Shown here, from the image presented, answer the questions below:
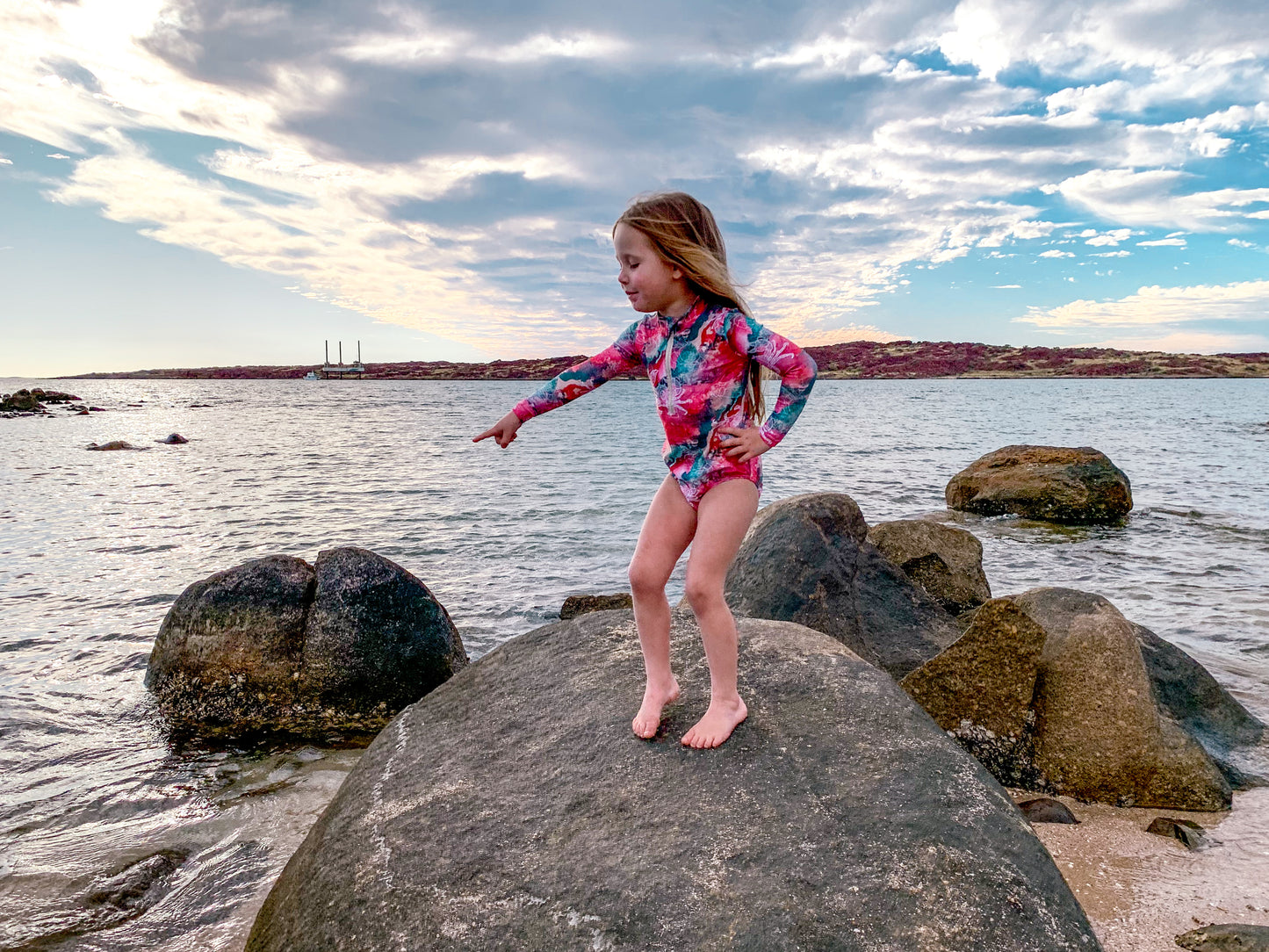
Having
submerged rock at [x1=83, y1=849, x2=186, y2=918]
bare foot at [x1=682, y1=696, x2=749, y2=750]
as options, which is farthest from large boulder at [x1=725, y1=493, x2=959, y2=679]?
submerged rock at [x1=83, y1=849, x2=186, y2=918]

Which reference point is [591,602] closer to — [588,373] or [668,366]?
[588,373]

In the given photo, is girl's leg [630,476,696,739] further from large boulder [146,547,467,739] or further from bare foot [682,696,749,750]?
large boulder [146,547,467,739]

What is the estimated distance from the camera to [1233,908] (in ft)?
12.3

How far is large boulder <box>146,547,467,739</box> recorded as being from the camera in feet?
21.0

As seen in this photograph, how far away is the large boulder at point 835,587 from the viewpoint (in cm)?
679

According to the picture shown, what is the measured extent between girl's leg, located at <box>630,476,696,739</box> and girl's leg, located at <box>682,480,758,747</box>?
0.14m

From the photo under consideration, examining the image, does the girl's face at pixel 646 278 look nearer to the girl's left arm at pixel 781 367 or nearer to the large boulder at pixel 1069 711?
the girl's left arm at pixel 781 367

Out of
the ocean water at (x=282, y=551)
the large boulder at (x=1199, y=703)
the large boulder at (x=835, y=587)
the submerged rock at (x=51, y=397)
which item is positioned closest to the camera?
the ocean water at (x=282, y=551)

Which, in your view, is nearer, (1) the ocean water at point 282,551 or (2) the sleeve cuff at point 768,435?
(2) the sleeve cuff at point 768,435

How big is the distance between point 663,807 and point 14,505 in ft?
61.1

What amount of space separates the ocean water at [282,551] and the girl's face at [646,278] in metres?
1.81

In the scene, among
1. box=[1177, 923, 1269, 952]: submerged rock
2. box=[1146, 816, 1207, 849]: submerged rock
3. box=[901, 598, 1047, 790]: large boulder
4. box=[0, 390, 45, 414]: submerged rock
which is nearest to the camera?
box=[1177, 923, 1269, 952]: submerged rock

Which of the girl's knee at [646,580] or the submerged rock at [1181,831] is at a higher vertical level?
the girl's knee at [646,580]

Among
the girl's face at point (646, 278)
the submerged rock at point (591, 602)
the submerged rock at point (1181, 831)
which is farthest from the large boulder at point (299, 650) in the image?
the submerged rock at point (1181, 831)
